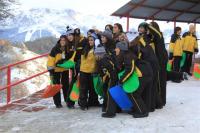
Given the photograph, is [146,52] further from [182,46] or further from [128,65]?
[182,46]

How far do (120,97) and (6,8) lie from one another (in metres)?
24.9

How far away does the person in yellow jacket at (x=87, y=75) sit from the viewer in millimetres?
8383

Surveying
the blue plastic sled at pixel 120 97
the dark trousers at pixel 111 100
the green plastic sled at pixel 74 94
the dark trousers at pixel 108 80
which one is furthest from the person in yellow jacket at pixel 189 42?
the blue plastic sled at pixel 120 97

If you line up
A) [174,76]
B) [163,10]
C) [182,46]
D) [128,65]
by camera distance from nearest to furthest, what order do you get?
[128,65] < [174,76] < [182,46] < [163,10]

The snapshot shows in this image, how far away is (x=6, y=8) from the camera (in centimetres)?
3152

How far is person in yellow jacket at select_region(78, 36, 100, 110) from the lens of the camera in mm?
8383

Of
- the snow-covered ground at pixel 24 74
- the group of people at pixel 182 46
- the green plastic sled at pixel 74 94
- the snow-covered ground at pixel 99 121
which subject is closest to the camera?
the snow-covered ground at pixel 99 121

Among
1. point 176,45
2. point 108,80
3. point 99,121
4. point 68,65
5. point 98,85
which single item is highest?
point 176,45

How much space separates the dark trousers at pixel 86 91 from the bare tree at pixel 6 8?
22843 millimetres

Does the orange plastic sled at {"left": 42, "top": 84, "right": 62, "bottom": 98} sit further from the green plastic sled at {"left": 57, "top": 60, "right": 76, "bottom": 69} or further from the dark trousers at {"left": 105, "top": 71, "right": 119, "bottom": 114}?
the dark trousers at {"left": 105, "top": 71, "right": 119, "bottom": 114}

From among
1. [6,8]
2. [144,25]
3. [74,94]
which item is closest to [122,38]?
[144,25]

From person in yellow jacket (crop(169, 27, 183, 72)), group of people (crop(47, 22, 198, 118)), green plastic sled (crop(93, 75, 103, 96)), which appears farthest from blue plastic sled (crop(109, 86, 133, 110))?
person in yellow jacket (crop(169, 27, 183, 72))

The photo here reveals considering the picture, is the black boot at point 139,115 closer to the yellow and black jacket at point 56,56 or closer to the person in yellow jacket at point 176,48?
the yellow and black jacket at point 56,56

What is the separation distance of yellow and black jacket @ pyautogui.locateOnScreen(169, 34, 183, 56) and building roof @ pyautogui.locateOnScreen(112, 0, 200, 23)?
2.78 metres
